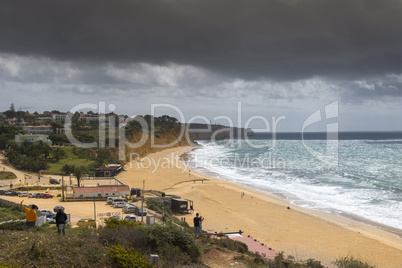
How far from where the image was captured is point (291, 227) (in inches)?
954

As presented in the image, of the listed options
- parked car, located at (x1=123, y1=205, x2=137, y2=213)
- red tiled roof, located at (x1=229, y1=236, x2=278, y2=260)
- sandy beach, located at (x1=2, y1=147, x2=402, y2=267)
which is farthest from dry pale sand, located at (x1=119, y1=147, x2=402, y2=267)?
parked car, located at (x1=123, y1=205, x2=137, y2=213)

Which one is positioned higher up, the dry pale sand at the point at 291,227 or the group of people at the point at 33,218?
the group of people at the point at 33,218

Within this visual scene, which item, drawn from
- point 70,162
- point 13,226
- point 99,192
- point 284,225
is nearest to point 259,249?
point 284,225

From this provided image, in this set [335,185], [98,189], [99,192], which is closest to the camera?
[99,192]

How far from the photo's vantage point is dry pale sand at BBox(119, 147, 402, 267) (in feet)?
63.4

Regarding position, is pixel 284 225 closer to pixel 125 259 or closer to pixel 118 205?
pixel 118 205

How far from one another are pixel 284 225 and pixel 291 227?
64cm

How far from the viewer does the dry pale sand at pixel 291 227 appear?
1931 cm

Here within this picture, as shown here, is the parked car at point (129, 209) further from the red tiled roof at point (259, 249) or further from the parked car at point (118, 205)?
the red tiled roof at point (259, 249)

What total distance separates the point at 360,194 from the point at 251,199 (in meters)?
11.4

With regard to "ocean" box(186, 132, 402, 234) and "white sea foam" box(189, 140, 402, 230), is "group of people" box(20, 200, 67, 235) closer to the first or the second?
"ocean" box(186, 132, 402, 234)

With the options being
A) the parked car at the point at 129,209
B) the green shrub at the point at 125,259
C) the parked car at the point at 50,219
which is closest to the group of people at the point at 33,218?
the green shrub at the point at 125,259

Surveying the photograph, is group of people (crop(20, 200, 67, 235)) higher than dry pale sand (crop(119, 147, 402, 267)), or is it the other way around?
group of people (crop(20, 200, 67, 235))

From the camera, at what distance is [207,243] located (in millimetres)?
13203
